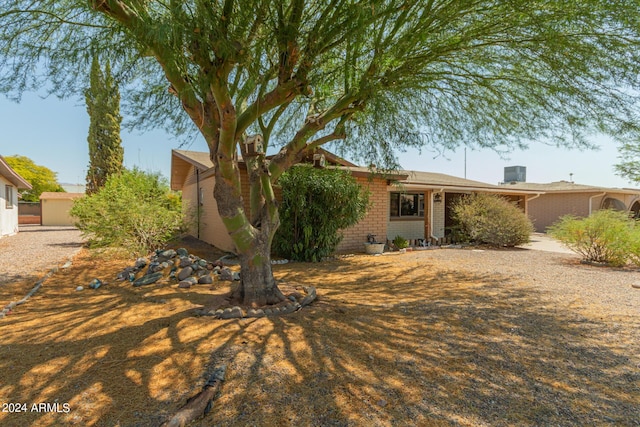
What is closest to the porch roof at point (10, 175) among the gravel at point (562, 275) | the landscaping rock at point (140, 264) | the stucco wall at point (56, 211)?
the stucco wall at point (56, 211)

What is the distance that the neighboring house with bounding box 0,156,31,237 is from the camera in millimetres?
16016

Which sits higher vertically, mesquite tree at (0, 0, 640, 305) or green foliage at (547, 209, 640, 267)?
mesquite tree at (0, 0, 640, 305)

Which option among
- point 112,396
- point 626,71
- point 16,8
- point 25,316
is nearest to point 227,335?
point 112,396

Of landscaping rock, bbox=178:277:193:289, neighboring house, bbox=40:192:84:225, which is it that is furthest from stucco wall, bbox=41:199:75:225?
landscaping rock, bbox=178:277:193:289

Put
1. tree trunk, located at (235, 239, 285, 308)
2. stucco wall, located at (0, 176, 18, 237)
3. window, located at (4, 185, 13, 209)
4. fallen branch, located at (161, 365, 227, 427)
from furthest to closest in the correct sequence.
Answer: window, located at (4, 185, 13, 209)
stucco wall, located at (0, 176, 18, 237)
tree trunk, located at (235, 239, 285, 308)
fallen branch, located at (161, 365, 227, 427)

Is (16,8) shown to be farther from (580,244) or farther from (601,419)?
(580,244)

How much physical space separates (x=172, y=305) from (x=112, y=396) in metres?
2.66

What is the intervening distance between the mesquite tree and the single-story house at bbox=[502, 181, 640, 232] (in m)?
17.7

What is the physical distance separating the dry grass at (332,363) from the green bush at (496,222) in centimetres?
778

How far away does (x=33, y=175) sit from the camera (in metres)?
Answer: 39.4

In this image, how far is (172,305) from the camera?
5.24m

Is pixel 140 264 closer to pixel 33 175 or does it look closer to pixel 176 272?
pixel 176 272

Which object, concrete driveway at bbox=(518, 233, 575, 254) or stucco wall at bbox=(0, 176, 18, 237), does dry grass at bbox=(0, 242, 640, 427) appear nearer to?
concrete driveway at bbox=(518, 233, 575, 254)

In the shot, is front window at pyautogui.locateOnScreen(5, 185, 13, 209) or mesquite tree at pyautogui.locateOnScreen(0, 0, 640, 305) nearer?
mesquite tree at pyautogui.locateOnScreen(0, 0, 640, 305)
